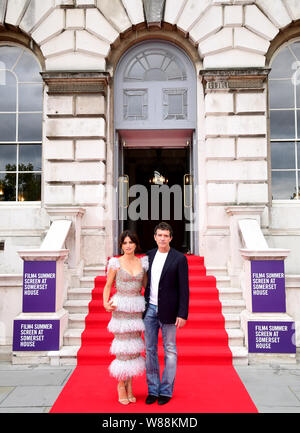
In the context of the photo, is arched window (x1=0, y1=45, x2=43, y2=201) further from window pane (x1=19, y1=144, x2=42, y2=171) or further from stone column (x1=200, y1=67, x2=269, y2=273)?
stone column (x1=200, y1=67, x2=269, y2=273)

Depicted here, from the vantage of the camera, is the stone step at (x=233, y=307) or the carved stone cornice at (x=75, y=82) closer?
the stone step at (x=233, y=307)

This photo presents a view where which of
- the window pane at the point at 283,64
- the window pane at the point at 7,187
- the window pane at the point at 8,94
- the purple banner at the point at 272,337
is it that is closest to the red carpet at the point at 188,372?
the purple banner at the point at 272,337

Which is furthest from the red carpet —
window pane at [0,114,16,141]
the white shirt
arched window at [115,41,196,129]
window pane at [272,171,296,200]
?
window pane at [0,114,16,141]

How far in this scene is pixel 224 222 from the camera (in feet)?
25.7

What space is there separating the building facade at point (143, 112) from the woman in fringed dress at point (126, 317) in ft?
11.7

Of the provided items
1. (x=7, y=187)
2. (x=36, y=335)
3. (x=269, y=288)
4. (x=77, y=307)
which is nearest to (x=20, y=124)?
(x=7, y=187)

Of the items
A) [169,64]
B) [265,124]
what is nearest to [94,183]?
[169,64]

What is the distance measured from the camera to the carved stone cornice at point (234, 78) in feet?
25.8

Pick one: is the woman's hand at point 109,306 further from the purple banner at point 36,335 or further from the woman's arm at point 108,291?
the purple banner at point 36,335

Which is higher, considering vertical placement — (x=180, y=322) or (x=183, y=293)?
(x=183, y=293)

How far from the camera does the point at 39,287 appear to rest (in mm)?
5820

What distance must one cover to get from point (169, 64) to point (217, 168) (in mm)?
2954

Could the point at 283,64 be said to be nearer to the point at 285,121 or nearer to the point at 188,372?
the point at 285,121

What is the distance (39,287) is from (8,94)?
5.46m
